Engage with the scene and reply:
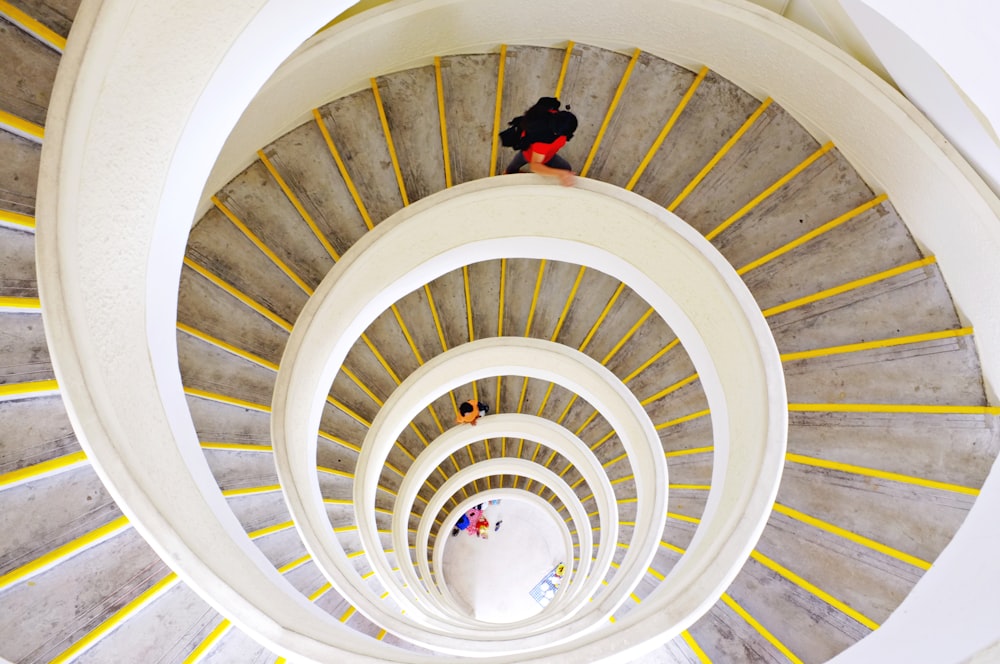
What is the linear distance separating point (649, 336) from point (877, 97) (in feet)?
9.67

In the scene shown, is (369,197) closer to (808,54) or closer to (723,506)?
(808,54)

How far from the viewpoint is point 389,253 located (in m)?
4.46

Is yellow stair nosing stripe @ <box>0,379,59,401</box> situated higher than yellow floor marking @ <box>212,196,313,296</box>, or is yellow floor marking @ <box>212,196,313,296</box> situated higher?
yellow floor marking @ <box>212,196,313,296</box>

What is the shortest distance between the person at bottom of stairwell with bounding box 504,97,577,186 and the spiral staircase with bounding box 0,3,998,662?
0.52 m

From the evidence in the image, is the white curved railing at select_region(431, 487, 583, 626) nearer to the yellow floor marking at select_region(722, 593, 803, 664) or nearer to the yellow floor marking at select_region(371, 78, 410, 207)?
the yellow floor marking at select_region(722, 593, 803, 664)

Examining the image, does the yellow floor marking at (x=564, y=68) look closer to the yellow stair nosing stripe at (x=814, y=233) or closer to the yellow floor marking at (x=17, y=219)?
the yellow stair nosing stripe at (x=814, y=233)

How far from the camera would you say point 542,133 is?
378 cm

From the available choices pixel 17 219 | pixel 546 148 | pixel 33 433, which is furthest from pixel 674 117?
pixel 33 433

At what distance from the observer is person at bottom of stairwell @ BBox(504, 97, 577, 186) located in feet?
12.3

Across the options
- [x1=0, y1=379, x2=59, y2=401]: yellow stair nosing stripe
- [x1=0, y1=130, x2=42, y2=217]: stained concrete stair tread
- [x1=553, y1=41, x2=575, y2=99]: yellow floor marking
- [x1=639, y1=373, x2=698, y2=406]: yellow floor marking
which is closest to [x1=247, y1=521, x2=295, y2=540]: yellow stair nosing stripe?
[x1=0, y1=379, x2=59, y2=401]: yellow stair nosing stripe

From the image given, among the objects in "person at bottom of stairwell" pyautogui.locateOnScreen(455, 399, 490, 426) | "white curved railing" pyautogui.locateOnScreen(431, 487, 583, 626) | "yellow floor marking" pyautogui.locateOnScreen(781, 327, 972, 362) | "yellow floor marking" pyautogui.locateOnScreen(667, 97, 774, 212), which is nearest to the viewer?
"yellow floor marking" pyautogui.locateOnScreen(781, 327, 972, 362)

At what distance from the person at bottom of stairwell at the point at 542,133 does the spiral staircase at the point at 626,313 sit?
0.52m

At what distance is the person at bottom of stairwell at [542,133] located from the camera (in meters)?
3.74

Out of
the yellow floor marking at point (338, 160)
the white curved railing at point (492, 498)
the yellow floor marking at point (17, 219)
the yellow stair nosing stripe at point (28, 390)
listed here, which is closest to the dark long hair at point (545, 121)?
the yellow floor marking at point (338, 160)
